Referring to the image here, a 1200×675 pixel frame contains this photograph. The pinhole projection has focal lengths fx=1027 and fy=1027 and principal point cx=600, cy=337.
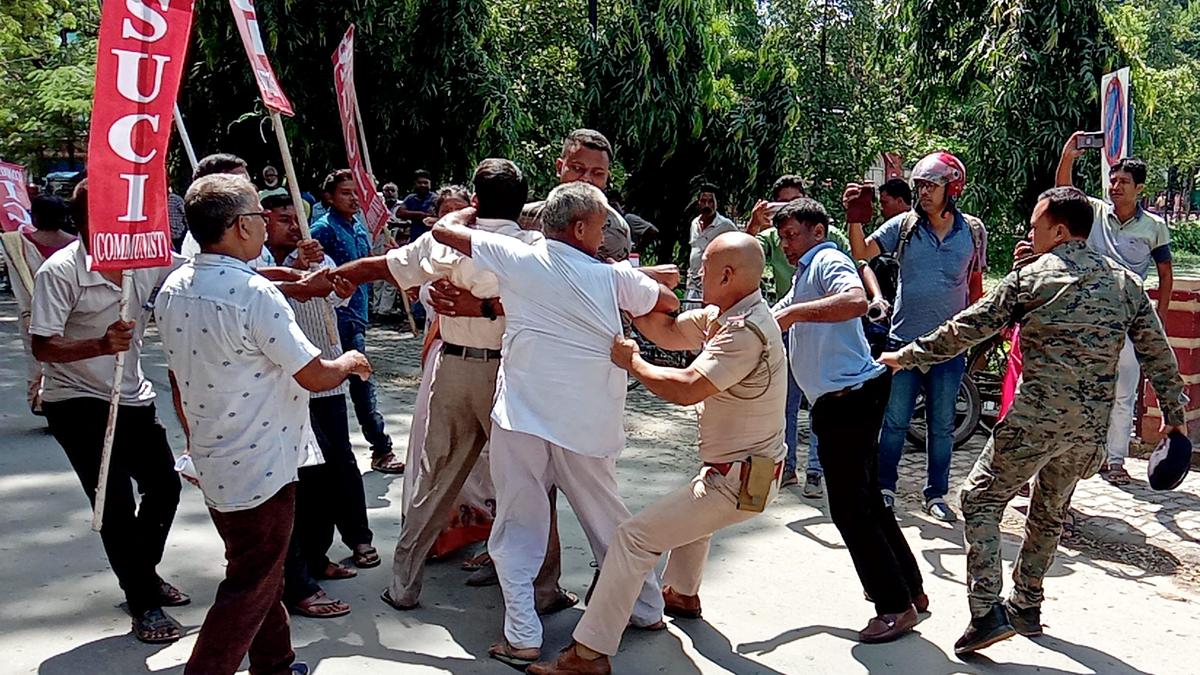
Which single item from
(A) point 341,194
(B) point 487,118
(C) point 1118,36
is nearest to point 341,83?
(A) point 341,194

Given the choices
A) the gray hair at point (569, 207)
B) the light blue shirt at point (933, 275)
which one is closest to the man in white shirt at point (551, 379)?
the gray hair at point (569, 207)

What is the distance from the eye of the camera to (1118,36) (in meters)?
10.3

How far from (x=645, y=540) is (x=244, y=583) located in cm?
142

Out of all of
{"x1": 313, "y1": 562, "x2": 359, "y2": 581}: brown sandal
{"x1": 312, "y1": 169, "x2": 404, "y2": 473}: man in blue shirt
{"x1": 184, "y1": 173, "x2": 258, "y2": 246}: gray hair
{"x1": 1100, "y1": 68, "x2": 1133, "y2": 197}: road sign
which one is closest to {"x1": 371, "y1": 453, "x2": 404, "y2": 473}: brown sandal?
{"x1": 312, "y1": 169, "x2": 404, "y2": 473}: man in blue shirt

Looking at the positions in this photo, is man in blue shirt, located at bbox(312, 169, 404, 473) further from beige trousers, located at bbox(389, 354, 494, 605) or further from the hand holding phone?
the hand holding phone

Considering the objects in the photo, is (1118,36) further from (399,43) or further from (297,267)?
(297,267)

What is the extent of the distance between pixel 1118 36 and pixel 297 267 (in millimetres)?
9030

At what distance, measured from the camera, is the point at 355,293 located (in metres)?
6.33

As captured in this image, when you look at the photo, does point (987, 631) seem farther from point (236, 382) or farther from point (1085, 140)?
point (1085, 140)

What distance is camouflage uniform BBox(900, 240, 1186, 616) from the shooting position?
13.2 feet

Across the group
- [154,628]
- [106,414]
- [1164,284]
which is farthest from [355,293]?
[1164,284]

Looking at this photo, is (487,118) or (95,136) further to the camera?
(487,118)

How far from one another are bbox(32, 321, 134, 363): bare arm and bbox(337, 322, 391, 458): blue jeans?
8.30 ft

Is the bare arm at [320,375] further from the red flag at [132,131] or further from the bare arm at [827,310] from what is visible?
the bare arm at [827,310]
